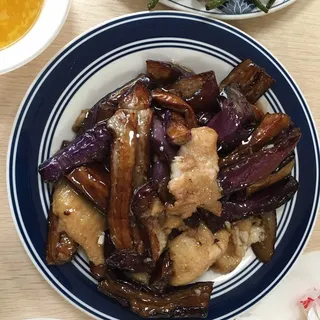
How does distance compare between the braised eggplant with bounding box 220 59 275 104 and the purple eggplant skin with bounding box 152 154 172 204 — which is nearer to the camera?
the purple eggplant skin with bounding box 152 154 172 204

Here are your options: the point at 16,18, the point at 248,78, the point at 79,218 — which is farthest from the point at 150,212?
the point at 16,18

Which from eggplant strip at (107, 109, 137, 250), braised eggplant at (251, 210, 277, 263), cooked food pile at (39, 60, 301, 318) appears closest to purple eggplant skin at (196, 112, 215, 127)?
cooked food pile at (39, 60, 301, 318)

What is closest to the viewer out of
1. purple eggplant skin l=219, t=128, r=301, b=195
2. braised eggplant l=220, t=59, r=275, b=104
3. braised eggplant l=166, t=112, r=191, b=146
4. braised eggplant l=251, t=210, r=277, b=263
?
braised eggplant l=166, t=112, r=191, b=146

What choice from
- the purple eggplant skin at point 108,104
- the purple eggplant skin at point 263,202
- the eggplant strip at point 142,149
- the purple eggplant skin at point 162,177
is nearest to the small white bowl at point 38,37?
the purple eggplant skin at point 108,104

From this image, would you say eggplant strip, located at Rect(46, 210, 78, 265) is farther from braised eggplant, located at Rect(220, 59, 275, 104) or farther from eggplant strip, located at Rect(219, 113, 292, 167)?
braised eggplant, located at Rect(220, 59, 275, 104)

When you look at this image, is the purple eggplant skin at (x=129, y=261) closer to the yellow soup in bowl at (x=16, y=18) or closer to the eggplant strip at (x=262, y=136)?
the eggplant strip at (x=262, y=136)

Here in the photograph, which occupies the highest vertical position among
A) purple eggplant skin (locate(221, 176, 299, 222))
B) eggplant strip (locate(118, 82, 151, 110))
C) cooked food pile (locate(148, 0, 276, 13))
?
cooked food pile (locate(148, 0, 276, 13))

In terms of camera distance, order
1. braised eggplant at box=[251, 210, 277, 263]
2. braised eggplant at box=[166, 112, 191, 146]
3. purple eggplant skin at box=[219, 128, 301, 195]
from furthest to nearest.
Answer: braised eggplant at box=[251, 210, 277, 263] < purple eggplant skin at box=[219, 128, 301, 195] < braised eggplant at box=[166, 112, 191, 146]
